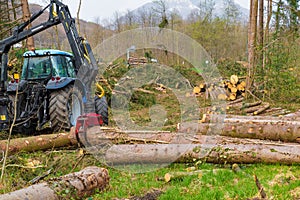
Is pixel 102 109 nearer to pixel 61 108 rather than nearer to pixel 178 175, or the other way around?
pixel 61 108

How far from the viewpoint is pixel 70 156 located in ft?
17.7

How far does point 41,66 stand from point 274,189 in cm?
559

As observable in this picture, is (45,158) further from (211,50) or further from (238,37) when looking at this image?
(238,37)

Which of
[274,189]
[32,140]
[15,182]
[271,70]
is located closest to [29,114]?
[32,140]

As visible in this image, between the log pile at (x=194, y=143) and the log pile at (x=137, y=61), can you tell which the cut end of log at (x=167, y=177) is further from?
the log pile at (x=137, y=61)

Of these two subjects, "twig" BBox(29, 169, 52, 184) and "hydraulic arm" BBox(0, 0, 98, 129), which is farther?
"hydraulic arm" BBox(0, 0, 98, 129)

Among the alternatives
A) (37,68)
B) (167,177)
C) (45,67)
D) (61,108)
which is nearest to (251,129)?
(167,177)

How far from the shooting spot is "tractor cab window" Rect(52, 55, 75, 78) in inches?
300

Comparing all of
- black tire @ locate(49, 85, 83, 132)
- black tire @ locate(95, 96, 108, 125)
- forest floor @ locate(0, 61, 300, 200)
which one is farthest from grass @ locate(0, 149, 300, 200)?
black tire @ locate(95, 96, 108, 125)

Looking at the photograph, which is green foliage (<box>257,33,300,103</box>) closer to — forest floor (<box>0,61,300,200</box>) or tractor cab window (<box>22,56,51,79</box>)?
forest floor (<box>0,61,300,200</box>)

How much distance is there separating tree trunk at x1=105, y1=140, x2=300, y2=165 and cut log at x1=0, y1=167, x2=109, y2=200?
84 centimetres

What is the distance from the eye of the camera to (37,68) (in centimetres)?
770

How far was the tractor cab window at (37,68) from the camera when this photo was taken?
25.1 feet

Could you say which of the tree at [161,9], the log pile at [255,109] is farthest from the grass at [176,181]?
the tree at [161,9]
